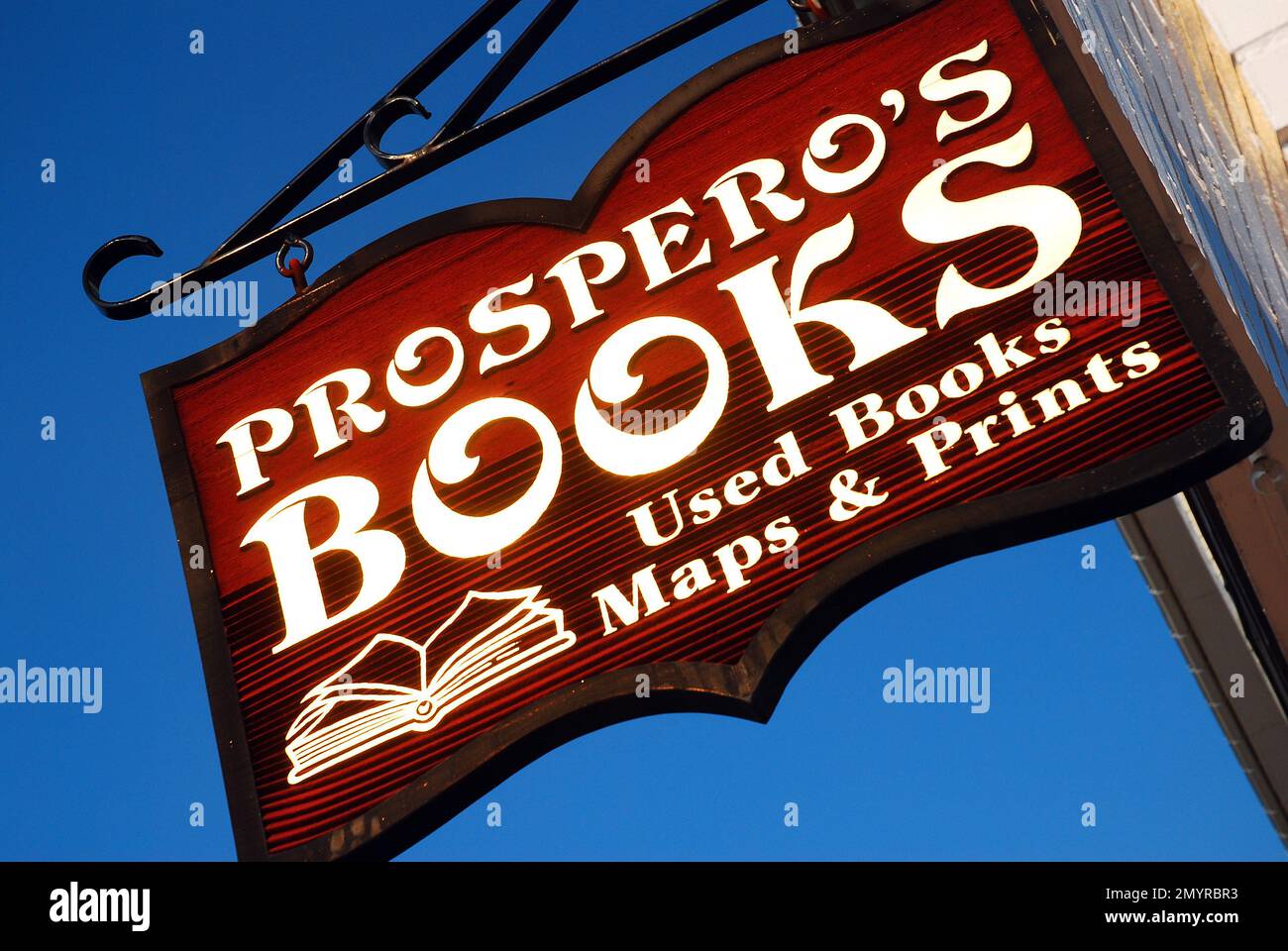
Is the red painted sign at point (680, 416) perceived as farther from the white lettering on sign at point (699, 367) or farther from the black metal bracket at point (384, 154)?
the black metal bracket at point (384, 154)

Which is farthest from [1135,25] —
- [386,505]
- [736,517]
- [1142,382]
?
[386,505]

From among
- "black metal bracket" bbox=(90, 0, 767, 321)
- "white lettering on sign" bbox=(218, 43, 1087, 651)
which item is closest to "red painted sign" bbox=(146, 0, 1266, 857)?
"white lettering on sign" bbox=(218, 43, 1087, 651)

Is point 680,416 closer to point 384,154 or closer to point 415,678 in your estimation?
point 415,678

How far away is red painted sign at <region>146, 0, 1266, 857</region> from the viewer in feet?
9.68

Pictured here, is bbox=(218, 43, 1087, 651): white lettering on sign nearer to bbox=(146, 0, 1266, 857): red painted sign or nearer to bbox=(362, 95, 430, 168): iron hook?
bbox=(146, 0, 1266, 857): red painted sign

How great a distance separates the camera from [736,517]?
3.12 m

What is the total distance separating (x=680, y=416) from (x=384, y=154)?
1.37 m

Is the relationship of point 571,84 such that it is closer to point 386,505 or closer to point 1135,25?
point 386,505

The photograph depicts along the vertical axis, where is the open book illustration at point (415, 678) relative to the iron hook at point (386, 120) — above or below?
below

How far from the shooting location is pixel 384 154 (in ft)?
13.3

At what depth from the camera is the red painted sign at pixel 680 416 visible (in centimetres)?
295

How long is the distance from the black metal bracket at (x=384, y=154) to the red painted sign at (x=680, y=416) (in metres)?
0.25

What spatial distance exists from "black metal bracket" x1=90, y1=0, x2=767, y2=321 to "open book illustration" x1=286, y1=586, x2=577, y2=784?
1396 mm

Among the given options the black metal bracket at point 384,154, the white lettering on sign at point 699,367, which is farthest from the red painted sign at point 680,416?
the black metal bracket at point 384,154
